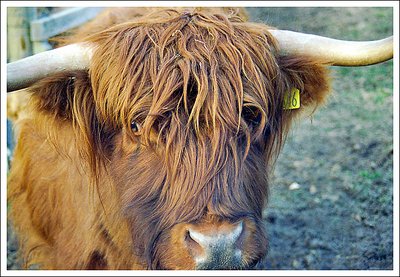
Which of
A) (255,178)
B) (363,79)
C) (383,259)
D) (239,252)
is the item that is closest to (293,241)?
(383,259)

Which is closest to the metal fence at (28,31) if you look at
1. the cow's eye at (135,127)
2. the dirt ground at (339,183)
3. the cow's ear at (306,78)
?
the dirt ground at (339,183)

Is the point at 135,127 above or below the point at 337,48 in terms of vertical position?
below

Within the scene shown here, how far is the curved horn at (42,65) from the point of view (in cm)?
264

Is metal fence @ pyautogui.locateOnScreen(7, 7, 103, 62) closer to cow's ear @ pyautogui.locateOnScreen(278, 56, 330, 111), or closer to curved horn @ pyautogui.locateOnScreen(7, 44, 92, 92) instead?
curved horn @ pyautogui.locateOnScreen(7, 44, 92, 92)

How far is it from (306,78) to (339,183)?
6.68 ft

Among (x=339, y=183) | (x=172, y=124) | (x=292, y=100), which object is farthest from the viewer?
(x=339, y=183)

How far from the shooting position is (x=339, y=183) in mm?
4875

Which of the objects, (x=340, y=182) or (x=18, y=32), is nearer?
(x=18, y=32)

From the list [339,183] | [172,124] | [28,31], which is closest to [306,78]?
[172,124]

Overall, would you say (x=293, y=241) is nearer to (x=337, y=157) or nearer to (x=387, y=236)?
(x=387, y=236)

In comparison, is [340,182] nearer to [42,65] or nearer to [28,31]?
[28,31]

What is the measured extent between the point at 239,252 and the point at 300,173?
2.76 meters

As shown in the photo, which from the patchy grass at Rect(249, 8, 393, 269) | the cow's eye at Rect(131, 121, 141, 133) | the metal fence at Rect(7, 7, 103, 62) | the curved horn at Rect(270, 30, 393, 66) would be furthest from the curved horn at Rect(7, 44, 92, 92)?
the metal fence at Rect(7, 7, 103, 62)

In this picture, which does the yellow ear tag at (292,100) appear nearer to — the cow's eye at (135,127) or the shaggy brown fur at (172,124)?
the shaggy brown fur at (172,124)
